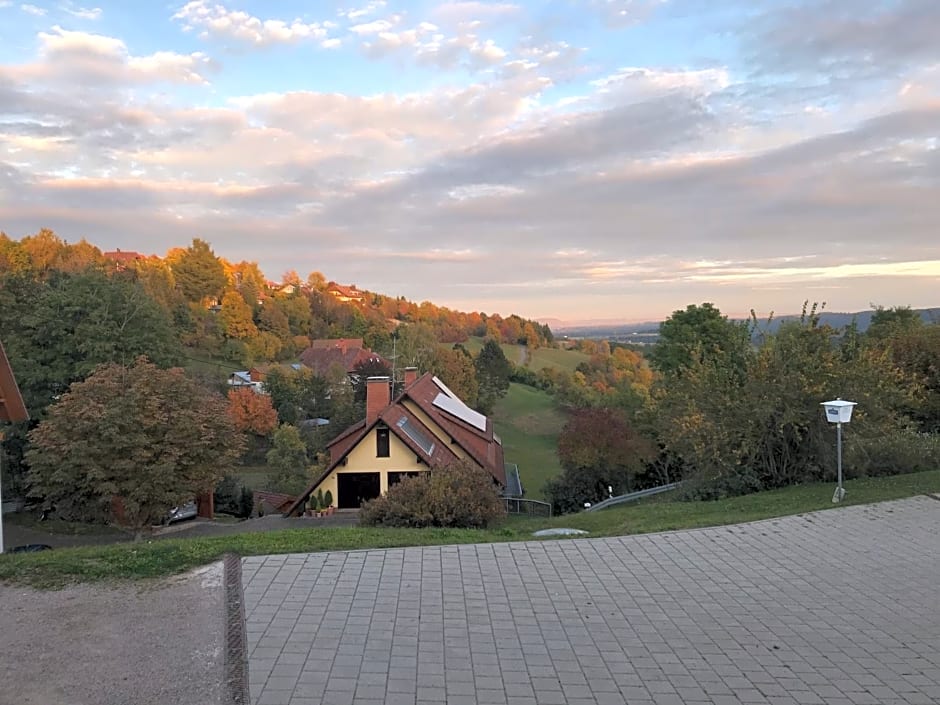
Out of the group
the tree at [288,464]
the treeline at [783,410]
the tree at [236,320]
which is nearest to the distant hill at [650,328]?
the treeline at [783,410]

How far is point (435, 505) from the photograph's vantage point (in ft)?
36.1

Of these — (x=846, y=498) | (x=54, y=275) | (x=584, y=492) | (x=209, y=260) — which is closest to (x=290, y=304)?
(x=209, y=260)

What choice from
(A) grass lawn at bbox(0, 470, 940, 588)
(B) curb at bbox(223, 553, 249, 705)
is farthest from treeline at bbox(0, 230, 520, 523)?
(B) curb at bbox(223, 553, 249, 705)

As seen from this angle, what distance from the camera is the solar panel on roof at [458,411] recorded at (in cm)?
2741

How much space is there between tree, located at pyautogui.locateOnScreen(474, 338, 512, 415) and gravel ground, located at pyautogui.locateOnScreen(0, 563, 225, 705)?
1738 inches

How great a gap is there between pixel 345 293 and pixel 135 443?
87.1m

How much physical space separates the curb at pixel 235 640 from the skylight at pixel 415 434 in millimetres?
16420

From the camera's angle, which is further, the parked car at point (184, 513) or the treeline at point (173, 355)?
the parked car at point (184, 513)

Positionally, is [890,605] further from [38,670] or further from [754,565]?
[38,670]

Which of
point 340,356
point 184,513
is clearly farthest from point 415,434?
point 340,356

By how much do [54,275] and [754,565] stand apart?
3451cm

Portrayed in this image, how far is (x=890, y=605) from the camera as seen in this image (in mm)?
6129

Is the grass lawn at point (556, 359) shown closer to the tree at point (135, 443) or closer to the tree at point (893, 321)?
the tree at point (893, 321)

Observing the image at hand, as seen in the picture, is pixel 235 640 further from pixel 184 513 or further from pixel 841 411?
pixel 184 513
